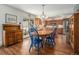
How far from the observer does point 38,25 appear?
2.65 m

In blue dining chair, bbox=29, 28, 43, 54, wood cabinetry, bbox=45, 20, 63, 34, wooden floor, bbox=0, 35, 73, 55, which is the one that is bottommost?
wooden floor, bbox=0, 35, 73, 55

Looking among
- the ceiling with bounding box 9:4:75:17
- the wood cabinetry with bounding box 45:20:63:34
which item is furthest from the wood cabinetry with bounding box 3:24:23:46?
the wood cabinetry with bounding box 45:20:63:34

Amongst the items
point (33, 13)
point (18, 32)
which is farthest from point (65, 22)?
point (18, 32)

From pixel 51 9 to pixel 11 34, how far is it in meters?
1.07

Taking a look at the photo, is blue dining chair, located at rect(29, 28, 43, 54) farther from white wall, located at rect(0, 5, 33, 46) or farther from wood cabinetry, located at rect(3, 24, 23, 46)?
white wall, located at rect(0, 5, 33, 46)

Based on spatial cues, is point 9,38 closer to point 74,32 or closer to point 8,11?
point 8,11

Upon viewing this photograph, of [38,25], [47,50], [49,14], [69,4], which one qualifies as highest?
[69,4]

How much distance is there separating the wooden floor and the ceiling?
539 millimetres

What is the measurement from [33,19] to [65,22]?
726mm

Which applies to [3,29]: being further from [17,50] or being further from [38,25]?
[38,25]

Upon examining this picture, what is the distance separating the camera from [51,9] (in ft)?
8.63

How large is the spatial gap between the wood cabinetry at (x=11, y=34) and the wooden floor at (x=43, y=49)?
0.11 m

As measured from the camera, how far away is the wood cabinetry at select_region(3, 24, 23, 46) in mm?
2604

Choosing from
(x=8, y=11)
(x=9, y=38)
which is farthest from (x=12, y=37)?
(x=8, y=11)
